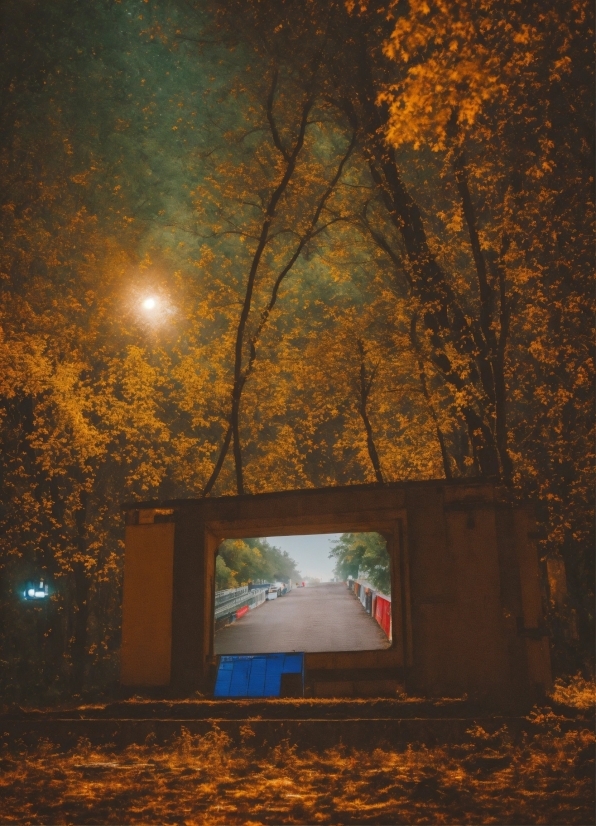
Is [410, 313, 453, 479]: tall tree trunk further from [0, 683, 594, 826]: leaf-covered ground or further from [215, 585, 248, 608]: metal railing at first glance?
[0, 683, 594, 826]: leaf-covered ground

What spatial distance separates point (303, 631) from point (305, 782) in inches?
496

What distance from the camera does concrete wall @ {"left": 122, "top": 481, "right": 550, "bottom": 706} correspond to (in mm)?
10852

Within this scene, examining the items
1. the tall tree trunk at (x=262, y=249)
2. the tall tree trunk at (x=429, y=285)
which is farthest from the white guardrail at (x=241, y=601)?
the tall tree trunk at (x=429, y=285)

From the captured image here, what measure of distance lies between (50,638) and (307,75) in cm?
1660

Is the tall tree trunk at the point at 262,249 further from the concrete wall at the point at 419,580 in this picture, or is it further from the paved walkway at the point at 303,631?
the concrete wall at the point at 419,580

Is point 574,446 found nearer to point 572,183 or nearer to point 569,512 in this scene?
point 569,512

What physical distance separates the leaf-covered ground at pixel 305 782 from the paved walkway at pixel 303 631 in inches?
167

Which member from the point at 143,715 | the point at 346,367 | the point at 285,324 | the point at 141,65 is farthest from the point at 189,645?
the point at 141,65

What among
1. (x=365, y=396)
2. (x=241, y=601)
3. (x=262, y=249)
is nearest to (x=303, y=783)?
(x=262, y=249)

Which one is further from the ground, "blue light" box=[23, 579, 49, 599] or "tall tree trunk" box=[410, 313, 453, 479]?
"tall tree trunk" box=[410, 313, 453, 479]

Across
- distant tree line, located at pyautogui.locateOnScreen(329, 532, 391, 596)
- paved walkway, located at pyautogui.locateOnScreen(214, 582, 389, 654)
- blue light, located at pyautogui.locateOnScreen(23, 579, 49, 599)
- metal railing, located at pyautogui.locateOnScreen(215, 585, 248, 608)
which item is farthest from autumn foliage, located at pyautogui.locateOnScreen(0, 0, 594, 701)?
paved walkway, located at pyautogui.locateOnScreen(214, 582, 389, 654)

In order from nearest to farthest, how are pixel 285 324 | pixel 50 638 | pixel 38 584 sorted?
pixel 38 584 → pixel 50 638 → pixel 285 324

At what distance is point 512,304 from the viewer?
1538cm

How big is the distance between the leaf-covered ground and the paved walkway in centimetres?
425
